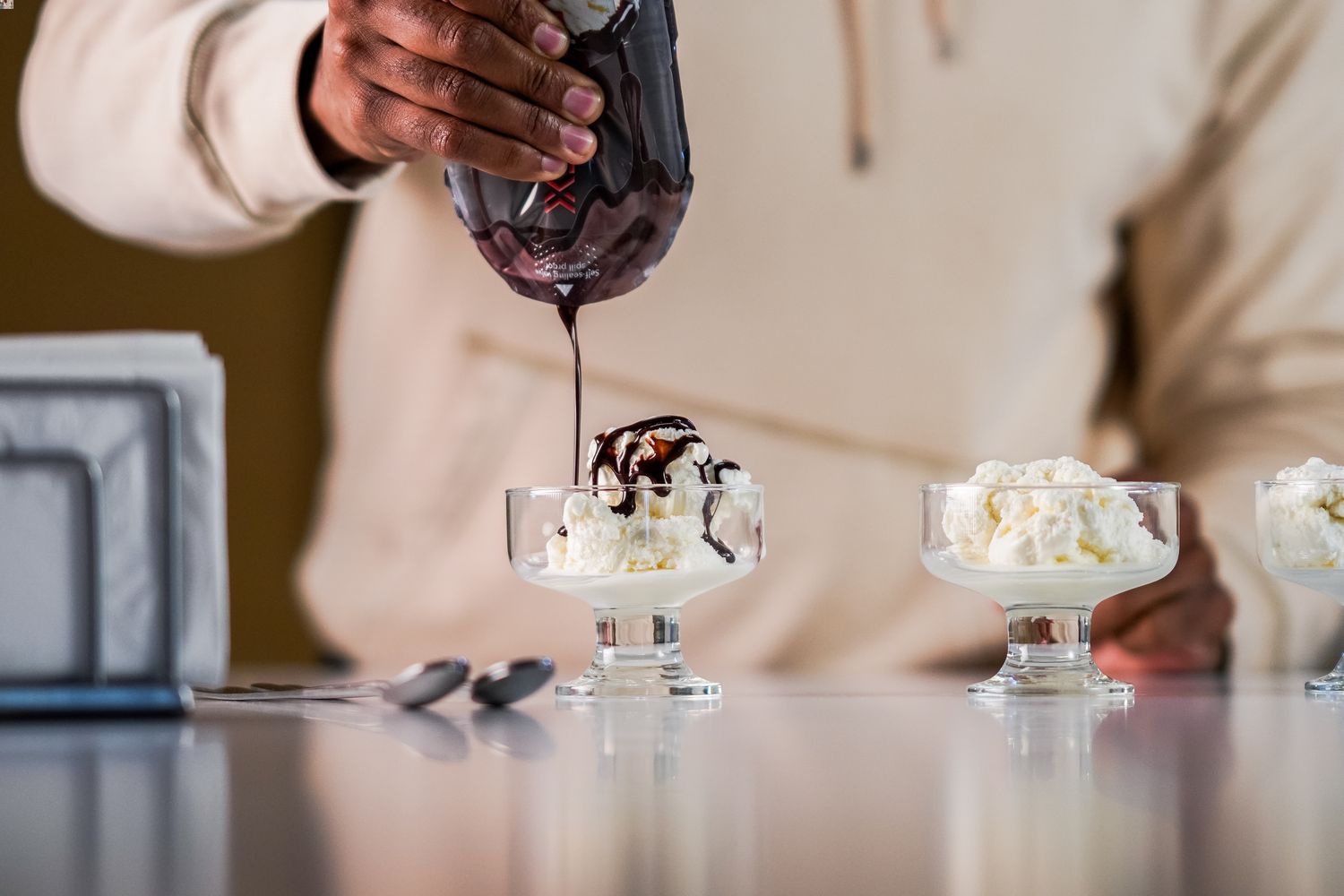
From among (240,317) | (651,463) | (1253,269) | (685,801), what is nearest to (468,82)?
(651,463)

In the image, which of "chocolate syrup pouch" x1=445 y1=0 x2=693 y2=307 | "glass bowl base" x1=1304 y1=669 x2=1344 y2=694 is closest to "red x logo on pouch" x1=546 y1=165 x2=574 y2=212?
"chocolate syrup pouch" x1=445 y1=0 x2=693 y2=307

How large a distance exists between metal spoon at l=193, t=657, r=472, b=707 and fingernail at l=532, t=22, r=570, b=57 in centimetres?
33

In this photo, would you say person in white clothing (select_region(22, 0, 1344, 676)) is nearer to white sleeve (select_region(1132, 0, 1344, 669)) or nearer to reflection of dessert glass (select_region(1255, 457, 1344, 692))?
white sleeve (select_region(1132, 0, 1344, 669))

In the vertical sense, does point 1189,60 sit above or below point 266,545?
above

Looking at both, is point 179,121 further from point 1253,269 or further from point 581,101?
point 1253,269

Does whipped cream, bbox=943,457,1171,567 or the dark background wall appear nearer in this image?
whipped cream, bbox=943,457,1171,567

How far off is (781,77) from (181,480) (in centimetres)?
86

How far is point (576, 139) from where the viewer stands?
73cm

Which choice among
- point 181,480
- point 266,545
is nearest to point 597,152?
point 181,480

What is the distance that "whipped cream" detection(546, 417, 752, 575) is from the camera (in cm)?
76

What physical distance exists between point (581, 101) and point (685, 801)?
0.40 m

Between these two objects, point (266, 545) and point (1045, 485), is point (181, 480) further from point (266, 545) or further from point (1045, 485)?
point (266, 545)

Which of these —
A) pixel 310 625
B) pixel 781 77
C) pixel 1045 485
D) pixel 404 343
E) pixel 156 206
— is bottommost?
pixel 310 625

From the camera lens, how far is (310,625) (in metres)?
1.51
